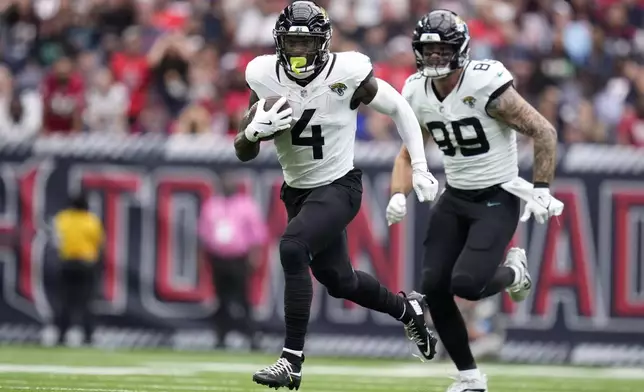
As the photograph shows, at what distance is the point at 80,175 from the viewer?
41.2 ft

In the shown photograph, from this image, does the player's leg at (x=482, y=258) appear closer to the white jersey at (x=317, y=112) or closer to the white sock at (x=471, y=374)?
the white sock at (x=471, y=374)

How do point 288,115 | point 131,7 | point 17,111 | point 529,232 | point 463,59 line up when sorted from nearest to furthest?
point 288,115
point 463,59
point 529,232
point 17,111
point 131,7

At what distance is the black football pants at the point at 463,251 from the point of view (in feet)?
24.1

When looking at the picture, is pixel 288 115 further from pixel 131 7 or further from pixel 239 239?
pixel 131 7

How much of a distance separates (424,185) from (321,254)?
0.64 metres

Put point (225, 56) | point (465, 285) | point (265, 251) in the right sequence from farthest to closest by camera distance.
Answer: point (225, 56) < point (265, 251) < point (465, 285)

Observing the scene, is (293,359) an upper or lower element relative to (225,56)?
lower

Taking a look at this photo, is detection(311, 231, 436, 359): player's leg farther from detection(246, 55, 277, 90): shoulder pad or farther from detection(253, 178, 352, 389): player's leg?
detection(246, 55, 277, 90): shoulder pad

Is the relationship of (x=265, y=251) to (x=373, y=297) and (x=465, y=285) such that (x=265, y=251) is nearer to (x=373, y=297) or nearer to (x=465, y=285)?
(x=373, y=297)

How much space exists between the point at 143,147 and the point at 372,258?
2325 millimetres

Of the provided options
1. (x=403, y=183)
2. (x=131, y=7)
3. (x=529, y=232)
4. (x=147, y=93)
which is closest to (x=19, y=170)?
(x=147, y=93)

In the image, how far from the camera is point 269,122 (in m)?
6.69

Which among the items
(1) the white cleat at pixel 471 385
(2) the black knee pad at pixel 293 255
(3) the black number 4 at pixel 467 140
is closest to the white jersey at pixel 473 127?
(3) the black number 4 at pixel 467 140

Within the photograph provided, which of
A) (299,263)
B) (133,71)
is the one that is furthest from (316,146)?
(133,71)
